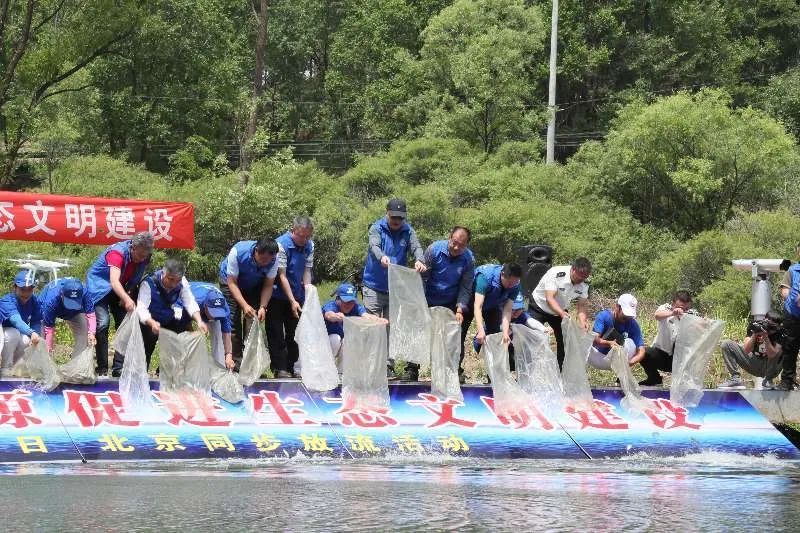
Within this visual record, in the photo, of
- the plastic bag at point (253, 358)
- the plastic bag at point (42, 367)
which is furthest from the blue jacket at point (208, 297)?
the plastic bag at point (42, 367)

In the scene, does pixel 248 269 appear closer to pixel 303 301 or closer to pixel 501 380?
pixel 303 301

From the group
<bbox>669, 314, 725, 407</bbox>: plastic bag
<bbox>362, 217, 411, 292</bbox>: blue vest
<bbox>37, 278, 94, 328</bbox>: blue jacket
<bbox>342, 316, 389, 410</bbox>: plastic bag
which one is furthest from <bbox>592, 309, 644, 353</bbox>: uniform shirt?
<bbox>37, 278, 94, 328</bbox>: blue jacket

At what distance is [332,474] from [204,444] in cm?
142

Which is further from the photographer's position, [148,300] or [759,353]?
[759,353]

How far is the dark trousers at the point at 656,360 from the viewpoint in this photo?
1244cm

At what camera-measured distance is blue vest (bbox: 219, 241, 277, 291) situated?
1140 centimetres

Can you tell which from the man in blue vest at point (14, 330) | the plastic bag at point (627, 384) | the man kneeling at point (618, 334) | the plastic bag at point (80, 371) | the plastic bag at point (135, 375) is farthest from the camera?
the man kneeling at point (618, 334)

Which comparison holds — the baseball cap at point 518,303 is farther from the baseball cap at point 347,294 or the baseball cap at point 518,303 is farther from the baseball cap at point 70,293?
the baseball cap at point 70,293

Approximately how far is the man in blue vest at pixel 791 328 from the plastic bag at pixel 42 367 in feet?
24.2

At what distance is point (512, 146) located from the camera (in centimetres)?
3750

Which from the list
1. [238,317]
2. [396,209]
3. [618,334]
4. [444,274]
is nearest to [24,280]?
[238,317]

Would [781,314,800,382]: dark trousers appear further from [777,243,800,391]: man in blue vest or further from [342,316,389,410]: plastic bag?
[342,316,389,410]: plastic bag

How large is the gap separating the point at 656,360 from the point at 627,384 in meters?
1.03

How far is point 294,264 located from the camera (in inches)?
463
